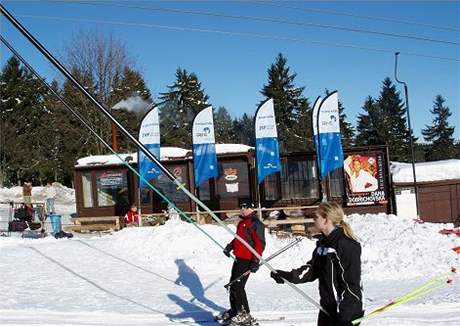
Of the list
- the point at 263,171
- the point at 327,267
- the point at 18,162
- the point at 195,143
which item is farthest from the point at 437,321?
the point at 18,162

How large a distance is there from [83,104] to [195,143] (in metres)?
18.4

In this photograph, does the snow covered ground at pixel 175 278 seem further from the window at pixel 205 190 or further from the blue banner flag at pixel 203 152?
the window at pixel 205 190

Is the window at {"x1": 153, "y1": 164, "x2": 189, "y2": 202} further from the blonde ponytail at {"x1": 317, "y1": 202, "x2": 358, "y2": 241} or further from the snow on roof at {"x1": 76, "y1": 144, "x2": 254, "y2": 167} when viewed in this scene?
the blonde ponytail at {"x1": 317, "y1": 202, "x2": 358, "y2": 241}

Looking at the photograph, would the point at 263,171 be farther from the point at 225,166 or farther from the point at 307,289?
the point at 307,289

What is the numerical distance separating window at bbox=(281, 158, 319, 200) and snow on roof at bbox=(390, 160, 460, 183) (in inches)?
178

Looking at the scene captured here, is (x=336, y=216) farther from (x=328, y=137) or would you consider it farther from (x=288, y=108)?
(x=288, y=108)

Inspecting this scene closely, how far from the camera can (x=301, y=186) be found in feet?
80.6

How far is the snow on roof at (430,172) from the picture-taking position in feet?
86.8

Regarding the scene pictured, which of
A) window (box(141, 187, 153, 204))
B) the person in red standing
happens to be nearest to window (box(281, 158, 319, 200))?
window (box(141, 187, 153, 204))

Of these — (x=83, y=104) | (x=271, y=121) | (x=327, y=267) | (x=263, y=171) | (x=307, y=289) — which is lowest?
(x=307, y=289)

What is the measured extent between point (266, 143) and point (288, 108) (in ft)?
118

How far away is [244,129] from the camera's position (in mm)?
81750

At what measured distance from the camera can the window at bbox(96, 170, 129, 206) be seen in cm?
2533

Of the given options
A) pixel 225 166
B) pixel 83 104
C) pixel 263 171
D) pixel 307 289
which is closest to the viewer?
pixel 307 289
